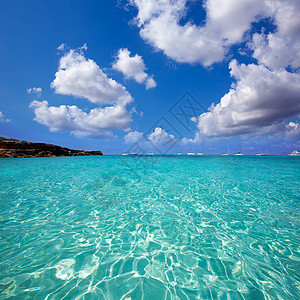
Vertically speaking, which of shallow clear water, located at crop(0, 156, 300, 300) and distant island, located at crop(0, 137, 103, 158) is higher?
distant island, located at crop(0, 137, 103, 158)

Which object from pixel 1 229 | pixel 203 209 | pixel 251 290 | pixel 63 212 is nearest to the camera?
pixel 251 290

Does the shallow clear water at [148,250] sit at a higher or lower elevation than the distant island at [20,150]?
lower

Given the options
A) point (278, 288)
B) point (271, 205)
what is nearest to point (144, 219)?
point (278, 288)

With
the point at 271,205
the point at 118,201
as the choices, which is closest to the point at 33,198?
the point at 118,201

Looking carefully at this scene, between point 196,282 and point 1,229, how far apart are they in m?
6.87

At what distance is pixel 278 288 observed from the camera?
299cm

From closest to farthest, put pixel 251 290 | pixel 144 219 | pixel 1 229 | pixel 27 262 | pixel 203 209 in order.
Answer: pixel 251 290 → pixel 27 262 → pixel 1 229 → pixel 144 219 → pixel 203 209

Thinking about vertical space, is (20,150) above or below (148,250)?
above

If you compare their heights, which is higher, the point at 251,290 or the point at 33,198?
the point at 33,198

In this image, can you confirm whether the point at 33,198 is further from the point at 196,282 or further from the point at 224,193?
the point at 224,193

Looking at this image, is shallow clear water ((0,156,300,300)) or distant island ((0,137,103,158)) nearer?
shallow clear water ((0,156,300,300))

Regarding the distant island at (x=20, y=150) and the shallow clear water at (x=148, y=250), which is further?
the distant island at (x=20, y=150)

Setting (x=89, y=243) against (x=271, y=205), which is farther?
(x=271, y=205)

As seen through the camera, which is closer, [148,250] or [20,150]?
[148,250]
